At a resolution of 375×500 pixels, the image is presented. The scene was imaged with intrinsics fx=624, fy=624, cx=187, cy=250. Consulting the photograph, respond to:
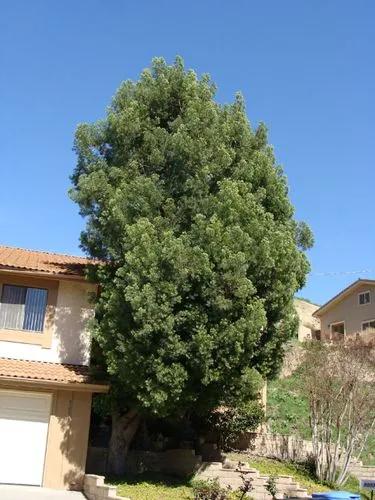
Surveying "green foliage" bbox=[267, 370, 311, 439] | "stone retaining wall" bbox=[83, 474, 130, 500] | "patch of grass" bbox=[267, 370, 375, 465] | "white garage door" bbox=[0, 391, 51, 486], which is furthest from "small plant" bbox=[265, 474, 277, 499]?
"white garage door" bbox=[0, 391, 51, 486]

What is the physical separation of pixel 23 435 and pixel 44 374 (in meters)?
1.93

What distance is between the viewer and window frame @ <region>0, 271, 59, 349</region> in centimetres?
1800

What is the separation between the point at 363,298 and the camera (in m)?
43.9

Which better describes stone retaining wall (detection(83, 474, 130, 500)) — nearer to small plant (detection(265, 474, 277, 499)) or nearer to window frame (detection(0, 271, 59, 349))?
window frame (detection(0, 271, 59, 349))

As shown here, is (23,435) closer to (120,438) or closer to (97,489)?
(120,438)

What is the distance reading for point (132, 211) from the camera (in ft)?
53.2

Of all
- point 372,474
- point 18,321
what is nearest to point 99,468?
point 18,321

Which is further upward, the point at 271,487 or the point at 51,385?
the point at 51,385

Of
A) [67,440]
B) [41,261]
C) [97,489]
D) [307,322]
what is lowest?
[97,489]

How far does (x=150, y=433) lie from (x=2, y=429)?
480 cm

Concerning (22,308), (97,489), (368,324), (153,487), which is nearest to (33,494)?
(97,489)

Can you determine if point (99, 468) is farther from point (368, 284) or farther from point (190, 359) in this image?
point (368, 284)

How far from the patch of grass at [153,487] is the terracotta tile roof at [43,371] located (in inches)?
111

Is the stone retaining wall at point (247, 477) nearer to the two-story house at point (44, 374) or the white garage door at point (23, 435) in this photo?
the two-story house at point (44, 374)
